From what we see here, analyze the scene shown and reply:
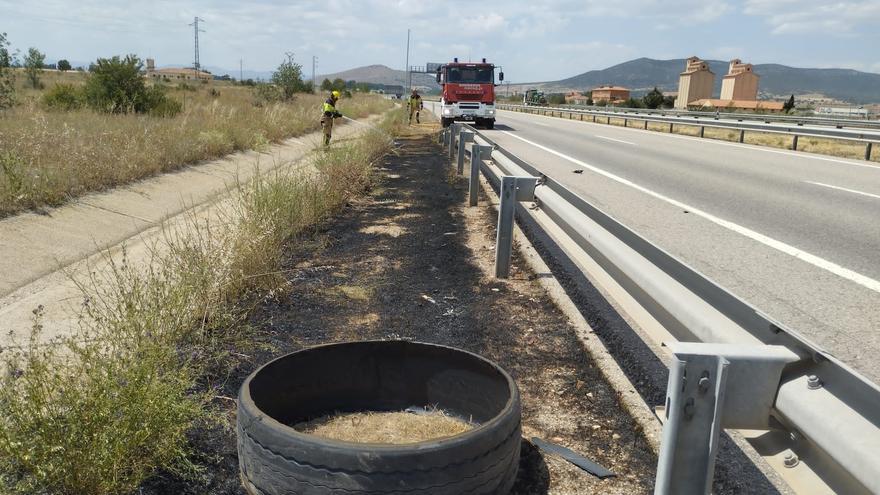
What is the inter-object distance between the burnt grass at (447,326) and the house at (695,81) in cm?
11836

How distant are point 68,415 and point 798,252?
6.71 metres

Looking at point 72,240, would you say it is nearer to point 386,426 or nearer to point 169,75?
point 386,426

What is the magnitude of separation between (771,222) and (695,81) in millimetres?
122872

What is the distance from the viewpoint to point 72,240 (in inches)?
297

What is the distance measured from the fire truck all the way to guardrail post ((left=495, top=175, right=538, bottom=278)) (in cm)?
2479

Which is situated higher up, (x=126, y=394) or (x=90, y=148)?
(x=90, y=148)

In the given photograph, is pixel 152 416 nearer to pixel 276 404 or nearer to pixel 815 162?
pixel 276 404

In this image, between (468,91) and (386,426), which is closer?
(386,426)

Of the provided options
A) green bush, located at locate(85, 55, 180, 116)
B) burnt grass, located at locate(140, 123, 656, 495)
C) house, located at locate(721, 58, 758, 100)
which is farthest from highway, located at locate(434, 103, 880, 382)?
house, located at locate(721, 58, 758, 100)

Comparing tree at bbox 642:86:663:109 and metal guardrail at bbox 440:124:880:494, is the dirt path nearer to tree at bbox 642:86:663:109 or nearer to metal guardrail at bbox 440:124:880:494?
metal guardrail at bbox 440:124:880:494

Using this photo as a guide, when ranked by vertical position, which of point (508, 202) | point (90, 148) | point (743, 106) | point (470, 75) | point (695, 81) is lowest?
point (90, 148)

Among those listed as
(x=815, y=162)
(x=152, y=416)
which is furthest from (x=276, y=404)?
(x=815, y=162)

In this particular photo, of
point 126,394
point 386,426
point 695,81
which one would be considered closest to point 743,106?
point 695,81

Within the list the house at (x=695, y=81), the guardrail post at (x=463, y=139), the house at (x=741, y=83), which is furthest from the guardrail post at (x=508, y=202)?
the house at (x=741, y=83)
